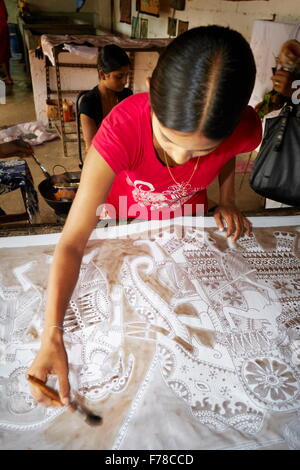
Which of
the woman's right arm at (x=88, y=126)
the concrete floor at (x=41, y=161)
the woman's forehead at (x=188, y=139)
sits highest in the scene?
the woman's forehead at (x=188, y=139)

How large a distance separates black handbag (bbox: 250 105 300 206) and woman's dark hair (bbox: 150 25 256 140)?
79cm

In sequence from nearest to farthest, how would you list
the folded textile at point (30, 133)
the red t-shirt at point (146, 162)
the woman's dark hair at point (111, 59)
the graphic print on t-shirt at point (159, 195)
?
the red t-shirt at point (146, 162) < the graphic print on t-shirt at point (159, 195) < the woman's dark hair at point (111, 59) < the folded textile at point (30, 133)

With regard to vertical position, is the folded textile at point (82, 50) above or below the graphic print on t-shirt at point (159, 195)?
above

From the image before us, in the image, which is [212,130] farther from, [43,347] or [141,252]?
[43,347]

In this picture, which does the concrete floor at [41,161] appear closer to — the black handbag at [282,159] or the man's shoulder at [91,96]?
the black handbag at [282,159]

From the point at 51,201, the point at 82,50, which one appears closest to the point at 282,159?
the point at 51,201

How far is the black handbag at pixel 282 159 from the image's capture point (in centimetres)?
A: 150

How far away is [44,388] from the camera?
83cm

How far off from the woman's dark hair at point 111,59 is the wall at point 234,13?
1.89m

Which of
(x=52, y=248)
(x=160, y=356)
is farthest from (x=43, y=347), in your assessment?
(x=52, y=248)

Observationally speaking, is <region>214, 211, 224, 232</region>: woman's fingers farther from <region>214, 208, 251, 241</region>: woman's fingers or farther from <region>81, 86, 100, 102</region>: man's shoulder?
<region>81, 86, 100, 102</region>: man's shoulder

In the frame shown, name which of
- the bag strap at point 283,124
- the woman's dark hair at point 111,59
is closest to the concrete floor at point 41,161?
the bag strap at point 283,124

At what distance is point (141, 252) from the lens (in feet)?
4.23

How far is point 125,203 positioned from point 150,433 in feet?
3.09
